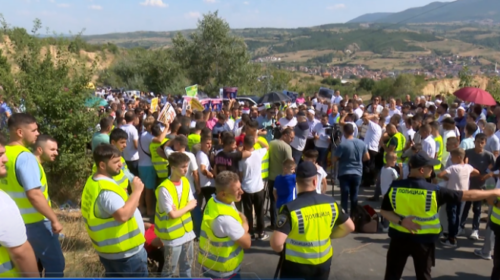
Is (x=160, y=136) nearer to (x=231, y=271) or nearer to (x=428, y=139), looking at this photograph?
(x=231, y=271)

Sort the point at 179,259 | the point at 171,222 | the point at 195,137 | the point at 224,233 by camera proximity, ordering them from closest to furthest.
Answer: the point at 224,233, the point at 171,222, the point at 179,259, the point at 195,137

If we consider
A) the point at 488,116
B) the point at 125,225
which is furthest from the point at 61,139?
the point at 488,116

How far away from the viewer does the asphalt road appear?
17.9 feet

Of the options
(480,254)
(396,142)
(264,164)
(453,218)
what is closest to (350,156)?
(264,164)

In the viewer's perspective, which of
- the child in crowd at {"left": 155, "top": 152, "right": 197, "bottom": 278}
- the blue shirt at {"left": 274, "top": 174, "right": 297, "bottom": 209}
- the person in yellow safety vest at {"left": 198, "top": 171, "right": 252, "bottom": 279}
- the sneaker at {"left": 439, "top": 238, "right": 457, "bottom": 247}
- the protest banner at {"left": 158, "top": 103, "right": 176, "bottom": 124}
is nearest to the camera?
the person in yellow safety vest at {"left": 198, "top": 171, "right": 252, "bottom": 279}

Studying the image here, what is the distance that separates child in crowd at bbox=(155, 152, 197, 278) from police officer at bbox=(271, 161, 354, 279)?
113cm

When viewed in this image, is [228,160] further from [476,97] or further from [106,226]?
[476,97]

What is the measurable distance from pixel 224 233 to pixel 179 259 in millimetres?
1083

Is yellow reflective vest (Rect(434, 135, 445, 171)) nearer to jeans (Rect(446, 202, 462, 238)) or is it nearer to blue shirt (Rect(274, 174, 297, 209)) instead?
jeans (Rect(446, 202, 462, 238))

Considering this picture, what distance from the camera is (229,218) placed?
3.60 meters

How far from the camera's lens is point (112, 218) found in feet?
11.4

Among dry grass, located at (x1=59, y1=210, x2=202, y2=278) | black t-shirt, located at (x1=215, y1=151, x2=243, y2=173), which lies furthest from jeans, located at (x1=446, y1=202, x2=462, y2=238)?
dry grass, located at (x1=59, y1=210, x2=202, y2=278)

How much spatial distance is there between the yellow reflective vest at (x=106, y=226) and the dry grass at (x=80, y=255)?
0.69m

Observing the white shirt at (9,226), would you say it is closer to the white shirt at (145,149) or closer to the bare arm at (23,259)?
the bare arm at (23,259)
